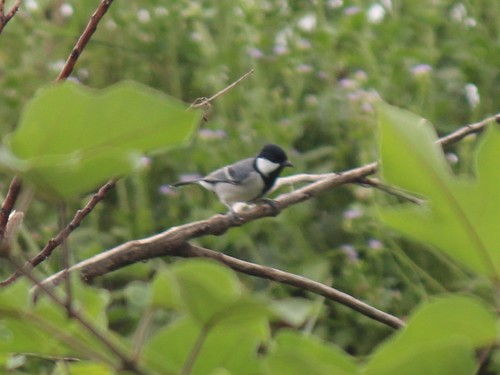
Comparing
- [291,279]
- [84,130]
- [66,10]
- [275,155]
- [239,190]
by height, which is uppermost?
→ [84,130]

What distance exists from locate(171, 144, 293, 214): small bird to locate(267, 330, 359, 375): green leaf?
2.12 metres

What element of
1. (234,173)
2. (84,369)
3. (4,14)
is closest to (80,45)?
(4,14)

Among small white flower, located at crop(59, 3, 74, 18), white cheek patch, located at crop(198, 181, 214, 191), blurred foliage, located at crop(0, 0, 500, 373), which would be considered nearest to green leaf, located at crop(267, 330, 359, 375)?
blurred foliage, located at crop(0, 0, 500, 373)

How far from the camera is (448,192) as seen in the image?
26 centimetres

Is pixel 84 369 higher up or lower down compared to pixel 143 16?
higher up

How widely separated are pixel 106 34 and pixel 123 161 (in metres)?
2.91

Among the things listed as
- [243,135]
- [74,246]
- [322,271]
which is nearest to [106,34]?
[243,135]

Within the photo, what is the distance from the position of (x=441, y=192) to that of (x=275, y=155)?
2267 mm

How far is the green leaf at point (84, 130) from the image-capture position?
0.25m

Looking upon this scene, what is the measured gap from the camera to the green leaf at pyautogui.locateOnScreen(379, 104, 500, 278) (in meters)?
0.26

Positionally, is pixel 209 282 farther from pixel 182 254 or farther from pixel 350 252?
pixel 350 252

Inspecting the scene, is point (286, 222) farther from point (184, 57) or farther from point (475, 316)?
point (475, 316)

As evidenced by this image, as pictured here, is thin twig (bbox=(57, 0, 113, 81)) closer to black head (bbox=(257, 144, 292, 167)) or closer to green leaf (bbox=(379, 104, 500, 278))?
green leaf (bbox=(379, 104, 500, 278))

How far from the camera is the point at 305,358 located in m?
0.25
